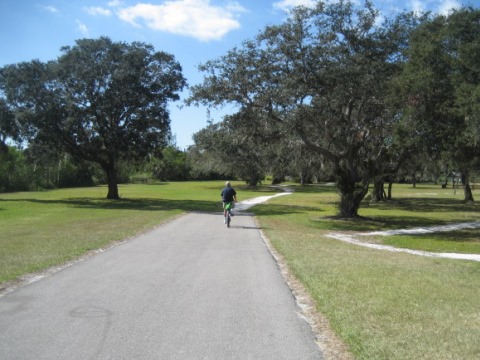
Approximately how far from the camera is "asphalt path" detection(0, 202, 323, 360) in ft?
15.9

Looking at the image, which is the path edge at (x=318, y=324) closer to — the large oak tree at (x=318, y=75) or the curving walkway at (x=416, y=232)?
the curving walkway at (x=416, y=232)

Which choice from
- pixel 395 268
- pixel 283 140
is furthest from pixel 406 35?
pixel 395 268

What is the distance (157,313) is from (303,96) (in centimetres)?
1700

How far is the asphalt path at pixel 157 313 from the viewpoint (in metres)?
4.84

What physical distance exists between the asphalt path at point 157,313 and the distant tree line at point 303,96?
10.5 metres

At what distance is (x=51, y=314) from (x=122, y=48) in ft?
110

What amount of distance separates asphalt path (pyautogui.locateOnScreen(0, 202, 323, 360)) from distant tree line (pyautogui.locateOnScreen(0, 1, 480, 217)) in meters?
10.5

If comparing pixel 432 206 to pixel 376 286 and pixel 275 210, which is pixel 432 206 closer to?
pixel 275 210

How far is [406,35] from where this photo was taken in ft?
71.7

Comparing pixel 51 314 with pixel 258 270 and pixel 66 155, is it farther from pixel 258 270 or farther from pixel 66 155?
pixel 66 155

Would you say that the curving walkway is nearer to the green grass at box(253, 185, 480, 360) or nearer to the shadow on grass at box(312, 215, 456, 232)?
the shadow on grass at box(312, 215, 456, 232)

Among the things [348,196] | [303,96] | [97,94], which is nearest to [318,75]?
[303,96]

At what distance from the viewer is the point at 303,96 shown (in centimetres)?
2162

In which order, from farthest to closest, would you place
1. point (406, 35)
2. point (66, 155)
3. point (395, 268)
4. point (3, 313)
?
point (66, 155) < point (406, 35) < point (395, 268) < point (3, 313)
